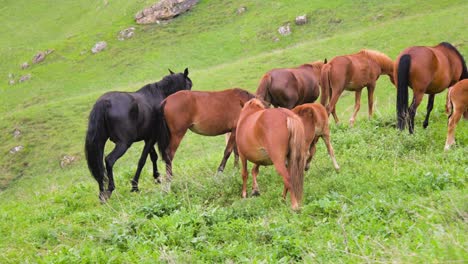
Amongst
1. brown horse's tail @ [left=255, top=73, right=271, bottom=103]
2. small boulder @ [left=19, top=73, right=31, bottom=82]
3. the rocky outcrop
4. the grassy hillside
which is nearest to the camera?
the grassy hillside

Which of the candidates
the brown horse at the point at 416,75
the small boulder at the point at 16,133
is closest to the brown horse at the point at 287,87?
the brown horse at the point at 416,75

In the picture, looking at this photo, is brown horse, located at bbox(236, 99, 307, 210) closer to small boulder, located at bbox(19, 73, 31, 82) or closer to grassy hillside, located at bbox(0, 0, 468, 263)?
grassy hillside, located at bbox(0, 0, 468, 263)

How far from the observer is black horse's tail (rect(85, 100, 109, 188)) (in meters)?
9.16

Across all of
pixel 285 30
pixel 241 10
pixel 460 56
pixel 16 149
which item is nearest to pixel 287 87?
pixel 460 56

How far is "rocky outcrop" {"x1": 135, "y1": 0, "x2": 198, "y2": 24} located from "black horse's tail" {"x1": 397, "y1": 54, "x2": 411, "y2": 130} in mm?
40336

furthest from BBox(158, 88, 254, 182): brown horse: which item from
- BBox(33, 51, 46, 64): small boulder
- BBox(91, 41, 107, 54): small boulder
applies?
BBox(33, 51, 46, 64): small boulder

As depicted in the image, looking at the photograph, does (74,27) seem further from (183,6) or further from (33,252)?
(33,252)

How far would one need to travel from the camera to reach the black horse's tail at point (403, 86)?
1028 centimetres

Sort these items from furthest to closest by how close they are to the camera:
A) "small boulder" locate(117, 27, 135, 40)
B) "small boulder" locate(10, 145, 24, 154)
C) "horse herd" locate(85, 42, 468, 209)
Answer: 1. "small boulder" locate(117, 27, 135, 40)
2. "small boulder" locate(10, 145, 24, 154)
3. "horse herd" locate(85, 42, 468, 209)

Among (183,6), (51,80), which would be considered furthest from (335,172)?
(183,6)

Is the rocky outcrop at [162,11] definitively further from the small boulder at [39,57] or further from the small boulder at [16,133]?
the small boulder at [16,133]

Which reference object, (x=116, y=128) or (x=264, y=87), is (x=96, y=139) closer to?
(x=116, y=128)

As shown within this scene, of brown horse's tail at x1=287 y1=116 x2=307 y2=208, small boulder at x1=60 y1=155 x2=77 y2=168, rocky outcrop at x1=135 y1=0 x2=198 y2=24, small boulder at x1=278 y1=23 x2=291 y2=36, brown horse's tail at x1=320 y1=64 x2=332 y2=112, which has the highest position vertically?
brown horse's tail at x1=287 y1=116 x2=307 y2=208

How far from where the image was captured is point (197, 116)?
10.3m
